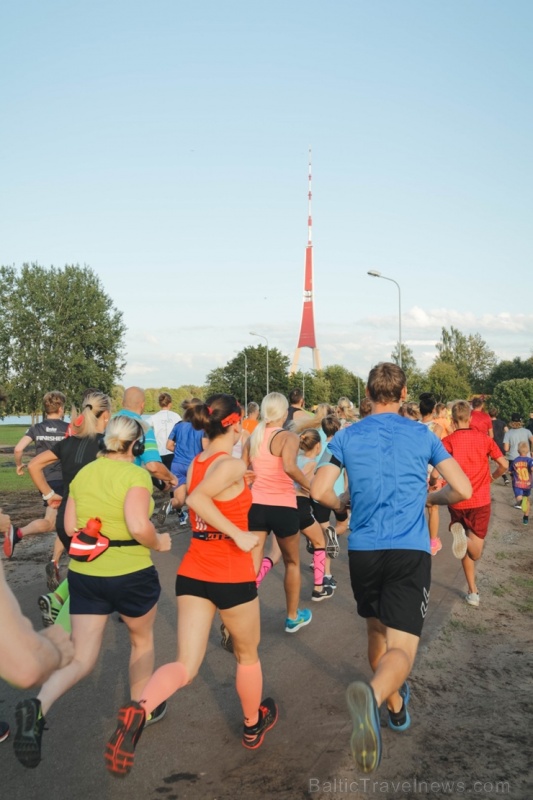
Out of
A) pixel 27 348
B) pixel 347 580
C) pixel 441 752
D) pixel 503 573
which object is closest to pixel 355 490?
pixel 441 752

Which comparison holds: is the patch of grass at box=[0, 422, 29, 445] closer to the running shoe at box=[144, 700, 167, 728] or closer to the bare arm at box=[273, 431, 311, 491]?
the bare arm at box=[273, 431, 311, 491]

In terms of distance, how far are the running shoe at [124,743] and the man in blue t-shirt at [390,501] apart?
4.05 ft

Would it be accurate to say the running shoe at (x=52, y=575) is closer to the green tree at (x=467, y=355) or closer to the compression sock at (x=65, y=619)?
the compression sock at (x=65, y=619)

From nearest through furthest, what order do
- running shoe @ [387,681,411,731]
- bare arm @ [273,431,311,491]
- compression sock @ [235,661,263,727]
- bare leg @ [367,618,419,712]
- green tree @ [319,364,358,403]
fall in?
bare leg @ [367,618,419,712], compression sock @ [235,661,263,727], running shoe @ [387,681,411,731], bare arm @ [273,431,311,491], green tree @ [319,364,358,403]

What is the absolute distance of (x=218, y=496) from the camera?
3.90 meters

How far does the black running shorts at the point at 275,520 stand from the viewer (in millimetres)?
6043

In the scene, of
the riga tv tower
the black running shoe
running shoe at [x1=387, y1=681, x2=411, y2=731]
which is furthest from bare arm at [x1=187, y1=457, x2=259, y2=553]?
the riga tv tower

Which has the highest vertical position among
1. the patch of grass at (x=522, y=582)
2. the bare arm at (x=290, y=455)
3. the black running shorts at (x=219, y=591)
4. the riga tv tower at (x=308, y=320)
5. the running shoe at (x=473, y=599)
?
the riga tv tower at (x=308, y=320)

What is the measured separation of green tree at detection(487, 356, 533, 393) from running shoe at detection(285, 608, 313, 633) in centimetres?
6809

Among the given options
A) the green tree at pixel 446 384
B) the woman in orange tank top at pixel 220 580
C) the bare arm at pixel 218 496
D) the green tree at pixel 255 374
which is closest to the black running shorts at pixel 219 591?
the woman in orange tank top at pixel 220 580

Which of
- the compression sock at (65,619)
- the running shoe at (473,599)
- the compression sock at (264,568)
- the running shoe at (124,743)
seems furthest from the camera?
the running shoe at (473,599)

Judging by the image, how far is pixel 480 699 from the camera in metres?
4.82

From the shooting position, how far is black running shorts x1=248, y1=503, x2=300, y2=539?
6.04 m

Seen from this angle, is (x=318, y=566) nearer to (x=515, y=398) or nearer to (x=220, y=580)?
(x=220, y=580)
